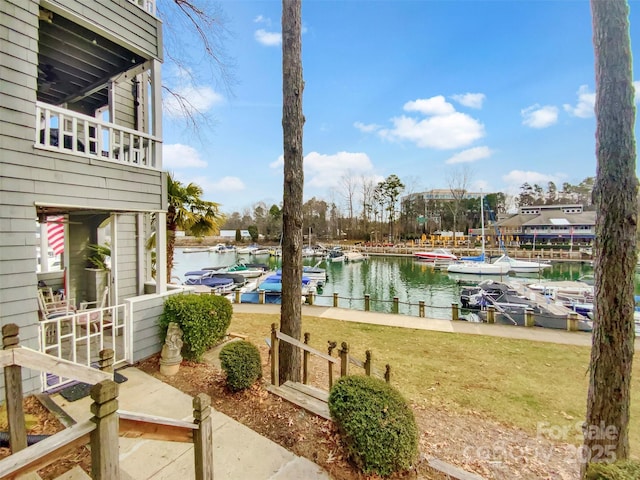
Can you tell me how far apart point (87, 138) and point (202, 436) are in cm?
434

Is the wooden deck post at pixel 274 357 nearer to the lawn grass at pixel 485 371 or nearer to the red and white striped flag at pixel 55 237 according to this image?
the lawn grass at pixel 485 371

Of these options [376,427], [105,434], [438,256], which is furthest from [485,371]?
[438,256]

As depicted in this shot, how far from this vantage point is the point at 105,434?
4.42ft

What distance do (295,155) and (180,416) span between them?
3610mm

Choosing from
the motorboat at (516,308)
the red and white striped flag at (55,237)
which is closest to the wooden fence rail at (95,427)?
the red and white striped flag at (55,237)

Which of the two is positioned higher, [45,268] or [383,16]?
[383,16]

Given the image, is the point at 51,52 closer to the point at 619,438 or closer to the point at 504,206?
the point at 619,438

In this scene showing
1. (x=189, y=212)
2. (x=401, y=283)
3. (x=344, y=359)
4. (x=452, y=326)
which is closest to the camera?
(x=344, y=359)

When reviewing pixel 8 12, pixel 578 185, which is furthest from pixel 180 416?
pixel 578 185

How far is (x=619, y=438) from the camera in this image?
2.44m

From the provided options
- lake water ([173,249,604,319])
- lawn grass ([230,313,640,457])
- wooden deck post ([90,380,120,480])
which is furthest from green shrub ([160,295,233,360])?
lake water ([173,249,604,319])

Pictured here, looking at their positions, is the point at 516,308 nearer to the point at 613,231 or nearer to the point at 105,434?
the point at 613,231

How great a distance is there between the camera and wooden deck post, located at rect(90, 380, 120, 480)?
1301mm

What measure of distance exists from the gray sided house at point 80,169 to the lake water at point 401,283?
9148 millimetres
